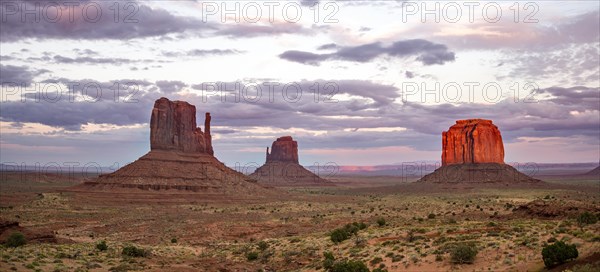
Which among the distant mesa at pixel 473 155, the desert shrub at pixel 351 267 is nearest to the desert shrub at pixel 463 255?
the desert shrub at pixel 351 267

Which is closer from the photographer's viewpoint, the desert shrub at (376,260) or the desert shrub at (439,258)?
the desert shrub at (439,258)

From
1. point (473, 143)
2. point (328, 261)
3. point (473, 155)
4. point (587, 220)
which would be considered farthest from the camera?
point (473, 155)

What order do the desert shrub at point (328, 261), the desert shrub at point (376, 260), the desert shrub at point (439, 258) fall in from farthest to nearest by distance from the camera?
the desert shrub at point (328, 261) < the desert shrub at point (376, 260) < the desert shrub at point (439, 258)

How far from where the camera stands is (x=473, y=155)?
143875 millimetres

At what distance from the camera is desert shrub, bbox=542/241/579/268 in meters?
21.1

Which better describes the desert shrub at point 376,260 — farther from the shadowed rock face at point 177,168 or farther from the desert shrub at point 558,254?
the shadowed rock face at point 177,168

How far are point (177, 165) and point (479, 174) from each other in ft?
259

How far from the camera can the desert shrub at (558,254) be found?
21.1 m

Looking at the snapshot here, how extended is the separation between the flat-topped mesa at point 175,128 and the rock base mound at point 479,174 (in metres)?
66.0

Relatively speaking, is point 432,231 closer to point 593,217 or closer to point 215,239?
point 593,217

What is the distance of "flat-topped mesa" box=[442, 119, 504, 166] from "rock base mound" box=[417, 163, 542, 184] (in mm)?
2459

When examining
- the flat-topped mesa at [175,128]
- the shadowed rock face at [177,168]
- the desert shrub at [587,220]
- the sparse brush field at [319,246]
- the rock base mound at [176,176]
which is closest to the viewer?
the sparse brush field at [319,246]

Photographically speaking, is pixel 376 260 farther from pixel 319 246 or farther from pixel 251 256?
pixel 251 256

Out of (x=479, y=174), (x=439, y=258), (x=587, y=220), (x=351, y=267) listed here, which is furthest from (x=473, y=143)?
(x=351, y=267)
